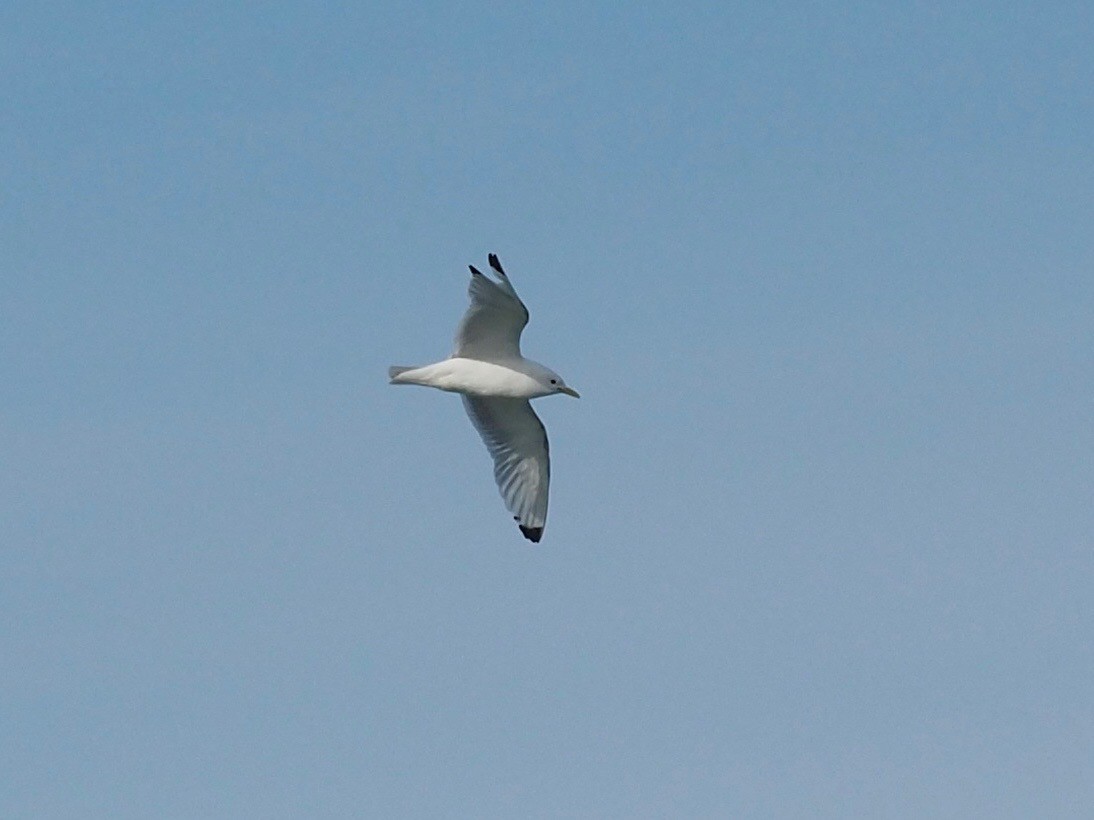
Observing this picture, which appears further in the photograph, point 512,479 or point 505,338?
point 512,479

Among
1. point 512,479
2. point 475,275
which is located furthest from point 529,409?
point 475,275

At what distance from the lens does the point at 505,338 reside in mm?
24188

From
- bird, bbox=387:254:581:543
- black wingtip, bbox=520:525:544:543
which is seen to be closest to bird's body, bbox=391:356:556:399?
bird, bbox=387:254:581:543

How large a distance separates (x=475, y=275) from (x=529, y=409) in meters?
3.25

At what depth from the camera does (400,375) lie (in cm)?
2400

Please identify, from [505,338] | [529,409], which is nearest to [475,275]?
[505,338]

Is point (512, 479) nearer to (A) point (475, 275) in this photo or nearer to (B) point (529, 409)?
(B) point (529, 409)

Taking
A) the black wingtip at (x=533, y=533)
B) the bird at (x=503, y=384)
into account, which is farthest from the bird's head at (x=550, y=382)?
the black wingtip at (x=533, y=533)

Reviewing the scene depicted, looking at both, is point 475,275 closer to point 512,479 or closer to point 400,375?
point 400,375

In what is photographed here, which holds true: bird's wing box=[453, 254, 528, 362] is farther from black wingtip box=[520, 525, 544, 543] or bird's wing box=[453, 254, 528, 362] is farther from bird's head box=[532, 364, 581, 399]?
black wingtip box=[520, 525, 544, 543]

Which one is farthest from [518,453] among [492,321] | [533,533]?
[492,321]

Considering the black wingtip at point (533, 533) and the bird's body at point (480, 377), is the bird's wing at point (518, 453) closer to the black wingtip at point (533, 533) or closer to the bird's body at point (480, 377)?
the black wingtip at point (533, 533)

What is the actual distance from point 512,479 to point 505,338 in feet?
9.66

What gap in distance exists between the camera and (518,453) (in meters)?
26.4
